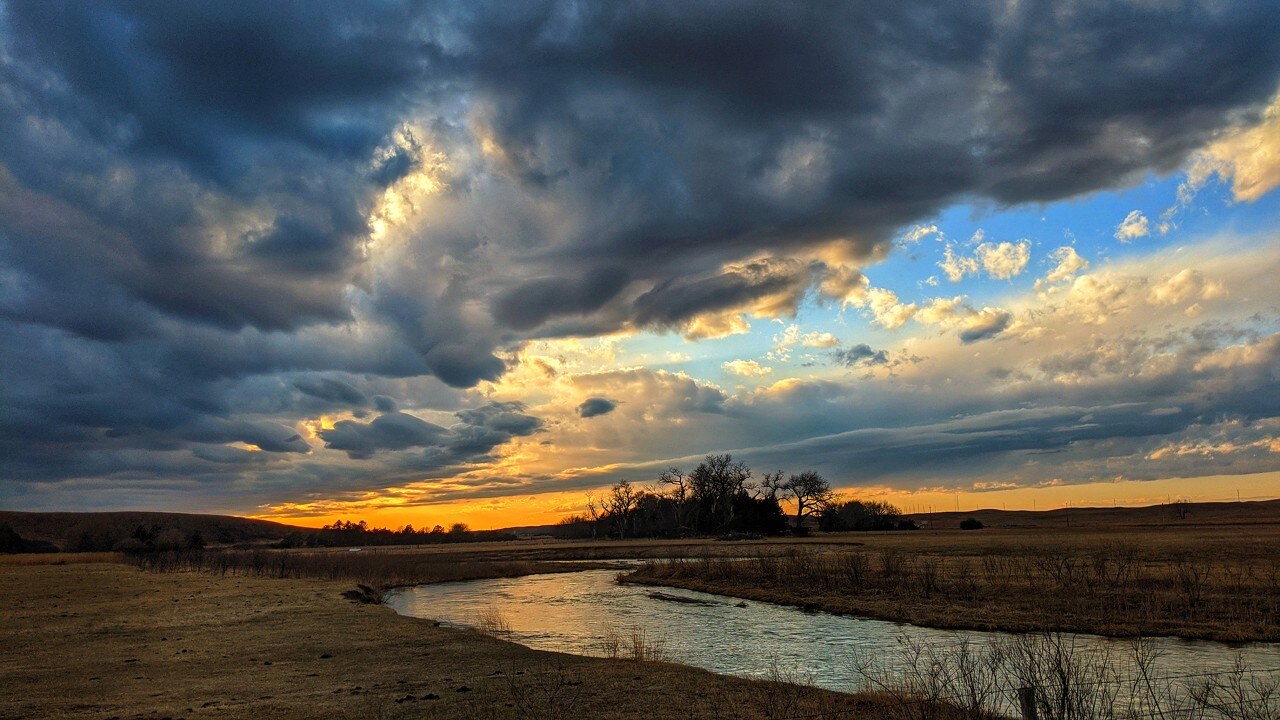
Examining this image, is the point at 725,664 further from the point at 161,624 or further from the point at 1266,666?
the point at 161,624

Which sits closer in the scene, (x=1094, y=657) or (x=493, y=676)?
(x=493, y=676)

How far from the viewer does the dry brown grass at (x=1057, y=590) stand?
26.1 metres

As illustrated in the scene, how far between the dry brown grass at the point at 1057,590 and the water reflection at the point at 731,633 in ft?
4.92

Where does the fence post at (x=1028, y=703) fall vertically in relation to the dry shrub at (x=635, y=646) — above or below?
above

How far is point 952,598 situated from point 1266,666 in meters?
14.6

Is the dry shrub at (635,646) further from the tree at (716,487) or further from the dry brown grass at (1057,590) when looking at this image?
the tree at (716,487)

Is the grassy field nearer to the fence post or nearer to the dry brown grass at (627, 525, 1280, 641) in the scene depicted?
the fence post

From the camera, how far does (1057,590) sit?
107 feet

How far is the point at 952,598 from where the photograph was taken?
3353 centimetres

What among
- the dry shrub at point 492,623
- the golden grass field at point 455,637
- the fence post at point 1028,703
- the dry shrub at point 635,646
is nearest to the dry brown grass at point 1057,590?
the golden grass field at point 455,637

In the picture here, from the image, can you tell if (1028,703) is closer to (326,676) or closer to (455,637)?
(326,676)

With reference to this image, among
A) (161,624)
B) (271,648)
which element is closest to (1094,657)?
(271,648)

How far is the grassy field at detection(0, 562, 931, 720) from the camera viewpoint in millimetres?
14383

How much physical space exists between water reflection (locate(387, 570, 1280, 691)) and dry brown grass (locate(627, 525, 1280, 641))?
1499 mm
